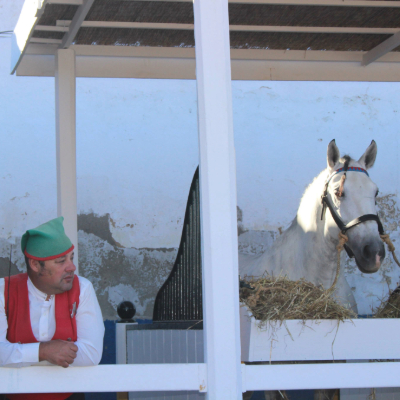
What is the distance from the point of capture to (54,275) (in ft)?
6.08

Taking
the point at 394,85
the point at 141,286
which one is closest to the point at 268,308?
the point at 141,286

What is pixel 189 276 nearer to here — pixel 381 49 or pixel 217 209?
pixel 217 209

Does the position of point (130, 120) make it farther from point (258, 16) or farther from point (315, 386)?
point (315, 386)

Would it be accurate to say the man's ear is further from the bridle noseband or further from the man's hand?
the bridle noseband

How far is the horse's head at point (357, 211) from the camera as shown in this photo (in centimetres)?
280

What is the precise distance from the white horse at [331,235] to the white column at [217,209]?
1.17 meters

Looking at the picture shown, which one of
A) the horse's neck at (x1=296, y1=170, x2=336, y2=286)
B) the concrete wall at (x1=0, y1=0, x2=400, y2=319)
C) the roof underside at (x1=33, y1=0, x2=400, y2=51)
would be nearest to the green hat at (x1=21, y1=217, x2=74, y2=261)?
the roof underside at (x1=33, y1=0, x2=400, y2=51)

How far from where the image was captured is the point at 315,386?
65.3 inches

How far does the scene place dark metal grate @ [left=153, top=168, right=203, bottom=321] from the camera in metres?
2.84

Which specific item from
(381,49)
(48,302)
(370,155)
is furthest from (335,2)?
(48,302)

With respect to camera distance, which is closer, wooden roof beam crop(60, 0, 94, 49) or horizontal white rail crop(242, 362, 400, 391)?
horizontal white rail crop(242, 362, 400, 391)

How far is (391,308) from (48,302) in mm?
1636

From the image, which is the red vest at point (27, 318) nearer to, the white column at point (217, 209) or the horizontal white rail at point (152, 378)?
the horizontal white rail at point (152, 378)

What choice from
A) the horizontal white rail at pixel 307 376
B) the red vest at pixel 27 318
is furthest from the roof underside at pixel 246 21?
the horizontal white rail at pixel 307 376
